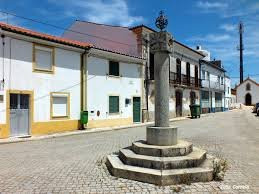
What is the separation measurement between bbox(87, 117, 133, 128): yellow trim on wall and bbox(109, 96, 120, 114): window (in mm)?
657

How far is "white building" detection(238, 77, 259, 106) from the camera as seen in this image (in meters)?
67.1

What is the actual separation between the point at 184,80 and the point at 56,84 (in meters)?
17.4

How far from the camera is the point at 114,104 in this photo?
19.5 metres

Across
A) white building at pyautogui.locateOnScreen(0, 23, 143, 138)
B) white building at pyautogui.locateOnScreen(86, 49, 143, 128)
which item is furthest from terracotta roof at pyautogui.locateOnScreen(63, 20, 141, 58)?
white building at pyautogui.locateOnScreen(0, 23, 143, 138)

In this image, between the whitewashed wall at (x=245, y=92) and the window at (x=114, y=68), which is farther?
the whitewashed wall at (x=245, y=92)

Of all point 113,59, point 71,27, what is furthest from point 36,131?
point 71,27

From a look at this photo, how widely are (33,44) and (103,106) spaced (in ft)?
20.0

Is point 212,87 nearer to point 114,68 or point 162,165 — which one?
point 114,68

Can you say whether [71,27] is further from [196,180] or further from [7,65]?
[196,180]

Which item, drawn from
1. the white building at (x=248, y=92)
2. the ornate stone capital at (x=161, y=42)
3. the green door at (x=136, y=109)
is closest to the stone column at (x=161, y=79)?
the ornate stone capital at (x=161, y=42)

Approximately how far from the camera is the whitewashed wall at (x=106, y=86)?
17719 mm

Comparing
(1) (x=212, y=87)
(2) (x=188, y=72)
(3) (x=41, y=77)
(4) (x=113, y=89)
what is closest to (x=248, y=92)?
(1) (x=212, y=87)

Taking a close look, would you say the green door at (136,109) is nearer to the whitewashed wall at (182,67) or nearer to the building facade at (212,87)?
the whitewashed wall at (182,67)

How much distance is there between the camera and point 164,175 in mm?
5859
